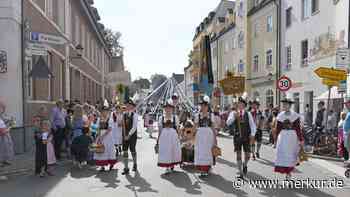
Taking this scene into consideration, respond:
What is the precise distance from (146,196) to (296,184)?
321 cm

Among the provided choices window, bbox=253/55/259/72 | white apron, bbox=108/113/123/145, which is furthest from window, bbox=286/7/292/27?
white apron, bbox=108/113/123/145

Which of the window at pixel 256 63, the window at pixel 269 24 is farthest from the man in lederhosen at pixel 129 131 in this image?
the window at pixel 256 63

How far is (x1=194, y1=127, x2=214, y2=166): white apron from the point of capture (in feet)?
31.7

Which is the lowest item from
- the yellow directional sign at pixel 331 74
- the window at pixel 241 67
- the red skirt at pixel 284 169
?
the red skirt at pixel 284 169

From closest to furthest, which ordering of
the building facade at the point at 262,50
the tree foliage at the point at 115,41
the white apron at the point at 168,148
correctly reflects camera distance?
the white apron at the point at 168,148 → the building facade at the point at 262,50 → the tree foliage at the point at 115,41

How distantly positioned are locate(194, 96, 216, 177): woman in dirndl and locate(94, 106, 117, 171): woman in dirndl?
229 cm

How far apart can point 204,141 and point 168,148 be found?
926 millimetres

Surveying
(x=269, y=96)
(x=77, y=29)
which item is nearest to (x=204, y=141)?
(x=77, y=29)

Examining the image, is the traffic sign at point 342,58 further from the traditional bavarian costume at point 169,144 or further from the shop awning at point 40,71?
the shop awning at point 40,71

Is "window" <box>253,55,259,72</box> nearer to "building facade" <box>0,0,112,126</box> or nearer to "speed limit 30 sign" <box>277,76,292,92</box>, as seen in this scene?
"building facade" <box>0,0,112,126</box>

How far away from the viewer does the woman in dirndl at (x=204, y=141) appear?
31.7 ft

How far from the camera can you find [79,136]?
11.4m

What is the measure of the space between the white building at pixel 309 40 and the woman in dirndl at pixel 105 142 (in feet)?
42.6

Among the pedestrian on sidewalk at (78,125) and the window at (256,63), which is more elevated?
the window at (256,63)
